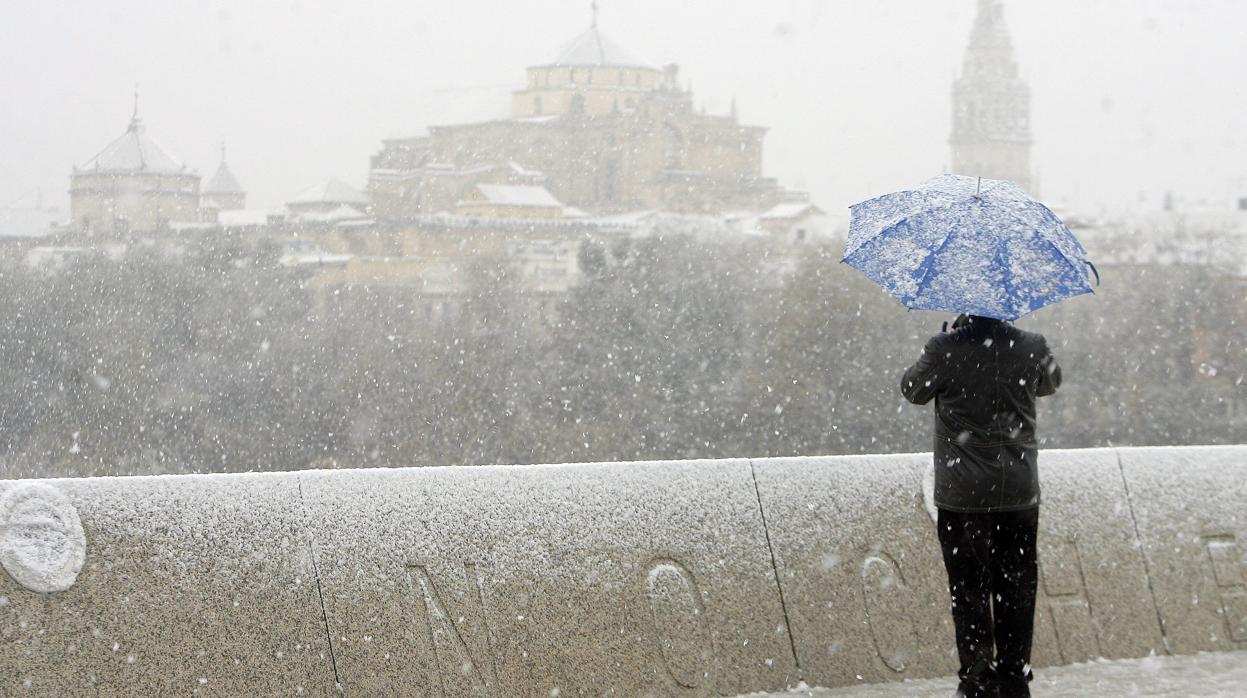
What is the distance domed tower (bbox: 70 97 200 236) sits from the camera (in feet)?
255

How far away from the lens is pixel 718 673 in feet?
14.2

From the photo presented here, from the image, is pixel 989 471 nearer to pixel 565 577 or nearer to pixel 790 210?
pixel 565 577

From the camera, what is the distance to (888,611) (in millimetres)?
4582

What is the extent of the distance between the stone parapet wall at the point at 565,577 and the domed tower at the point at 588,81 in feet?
267

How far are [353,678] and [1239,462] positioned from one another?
3236mm

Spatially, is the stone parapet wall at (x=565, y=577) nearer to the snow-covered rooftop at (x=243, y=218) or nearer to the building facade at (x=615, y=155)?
the snow-covered rooftop at (x=243, y=218)

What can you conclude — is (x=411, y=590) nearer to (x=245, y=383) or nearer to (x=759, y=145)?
(x=245, y=383)

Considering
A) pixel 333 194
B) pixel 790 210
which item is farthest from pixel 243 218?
pixel 790 210

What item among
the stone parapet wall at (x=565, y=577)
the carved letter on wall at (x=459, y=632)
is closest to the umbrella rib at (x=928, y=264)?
the stone parapet wall at (x=565, y=577)

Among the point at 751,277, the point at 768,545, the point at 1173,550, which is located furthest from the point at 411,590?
the point at 751,277

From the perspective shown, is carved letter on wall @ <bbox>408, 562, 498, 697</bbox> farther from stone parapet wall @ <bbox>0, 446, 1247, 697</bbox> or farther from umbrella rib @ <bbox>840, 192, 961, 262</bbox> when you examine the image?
umbrella rib @ <bbox>840, 192, 961, 262</bbox>

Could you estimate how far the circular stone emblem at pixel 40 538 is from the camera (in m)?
3.54

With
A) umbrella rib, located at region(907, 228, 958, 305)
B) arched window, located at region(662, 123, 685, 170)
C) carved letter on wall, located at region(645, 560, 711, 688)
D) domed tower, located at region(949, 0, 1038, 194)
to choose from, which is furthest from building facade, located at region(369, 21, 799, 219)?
umbrella rib, located at region(907, 228, 958, 305)

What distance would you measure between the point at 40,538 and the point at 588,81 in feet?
285
